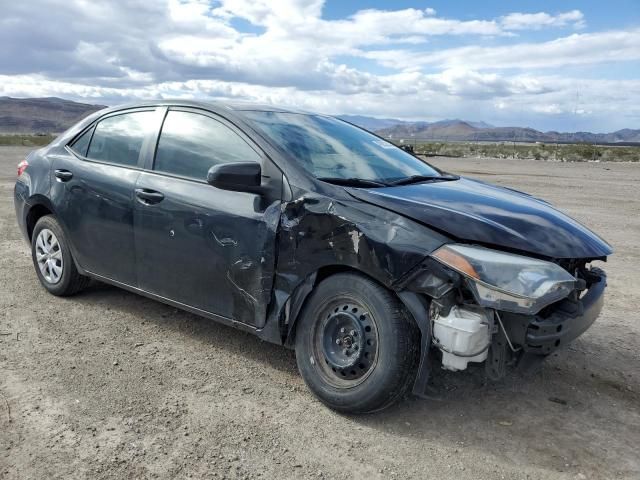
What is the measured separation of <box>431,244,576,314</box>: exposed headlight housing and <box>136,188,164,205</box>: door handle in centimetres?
201

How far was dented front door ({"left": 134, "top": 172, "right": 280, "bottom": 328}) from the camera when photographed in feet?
11.2

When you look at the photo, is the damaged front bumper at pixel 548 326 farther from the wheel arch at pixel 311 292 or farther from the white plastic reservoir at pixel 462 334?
the wheel arch at pixel 311 292

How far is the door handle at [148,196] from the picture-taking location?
12.8 feet

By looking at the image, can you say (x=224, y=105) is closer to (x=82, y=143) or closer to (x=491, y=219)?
(x=82, y=143)

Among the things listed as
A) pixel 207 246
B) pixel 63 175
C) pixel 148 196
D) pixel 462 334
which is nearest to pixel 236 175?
pixel 207 246

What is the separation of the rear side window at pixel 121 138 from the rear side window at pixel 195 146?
26 centimetres

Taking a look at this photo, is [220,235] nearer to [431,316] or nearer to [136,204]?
[136,204]

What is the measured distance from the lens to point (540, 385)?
12.1ft

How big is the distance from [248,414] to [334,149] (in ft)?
5.96

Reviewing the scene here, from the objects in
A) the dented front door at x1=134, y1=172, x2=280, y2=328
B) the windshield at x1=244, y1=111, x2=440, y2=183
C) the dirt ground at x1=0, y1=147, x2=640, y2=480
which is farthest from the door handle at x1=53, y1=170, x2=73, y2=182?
the windshield at x1=244, y1=111, x2=440, y2=183

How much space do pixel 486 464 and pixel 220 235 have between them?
1.99m

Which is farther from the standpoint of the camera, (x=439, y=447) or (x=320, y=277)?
(x=320, y=277)

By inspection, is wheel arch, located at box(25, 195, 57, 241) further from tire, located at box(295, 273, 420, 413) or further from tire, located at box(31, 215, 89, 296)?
tire, located at box(295, 273, 420, 413)

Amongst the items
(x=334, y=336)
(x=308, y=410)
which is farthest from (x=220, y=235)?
(x=308, y=410)
